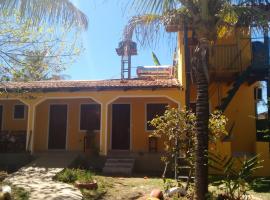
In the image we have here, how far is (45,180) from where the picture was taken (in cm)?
1266

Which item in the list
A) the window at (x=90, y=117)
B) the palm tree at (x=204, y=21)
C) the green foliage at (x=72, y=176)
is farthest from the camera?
the window at (x=90, y=117)

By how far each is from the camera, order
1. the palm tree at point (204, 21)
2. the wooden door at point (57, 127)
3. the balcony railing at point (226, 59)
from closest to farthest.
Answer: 1. the palm tree at point (204, 21)
2. the balcony railing at point (226, 59)
3. the wooden door at point (57, 127)

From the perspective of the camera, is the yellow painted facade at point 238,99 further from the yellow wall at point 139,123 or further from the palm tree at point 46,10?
the palm tree at point 46,10

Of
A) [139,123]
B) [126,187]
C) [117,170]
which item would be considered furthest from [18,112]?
[126,187]

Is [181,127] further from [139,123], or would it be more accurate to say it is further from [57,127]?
[57,127]

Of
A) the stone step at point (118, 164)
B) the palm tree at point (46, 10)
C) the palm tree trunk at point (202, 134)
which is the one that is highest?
the palm tree at point (46, 10)

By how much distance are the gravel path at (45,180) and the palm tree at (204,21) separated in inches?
147

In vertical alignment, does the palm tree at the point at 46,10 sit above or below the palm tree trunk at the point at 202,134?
above

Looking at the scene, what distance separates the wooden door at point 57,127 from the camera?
18.8m

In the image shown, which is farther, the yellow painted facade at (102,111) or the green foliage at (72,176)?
the yellow painted facade at (102,111)

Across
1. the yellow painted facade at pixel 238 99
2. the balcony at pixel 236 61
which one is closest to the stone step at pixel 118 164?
the yellow painted facade at pixel 238 99

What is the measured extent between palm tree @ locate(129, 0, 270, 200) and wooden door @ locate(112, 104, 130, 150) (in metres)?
9.24

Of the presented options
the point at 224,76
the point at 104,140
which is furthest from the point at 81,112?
the point at 224,76

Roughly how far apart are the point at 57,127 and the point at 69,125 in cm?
61
